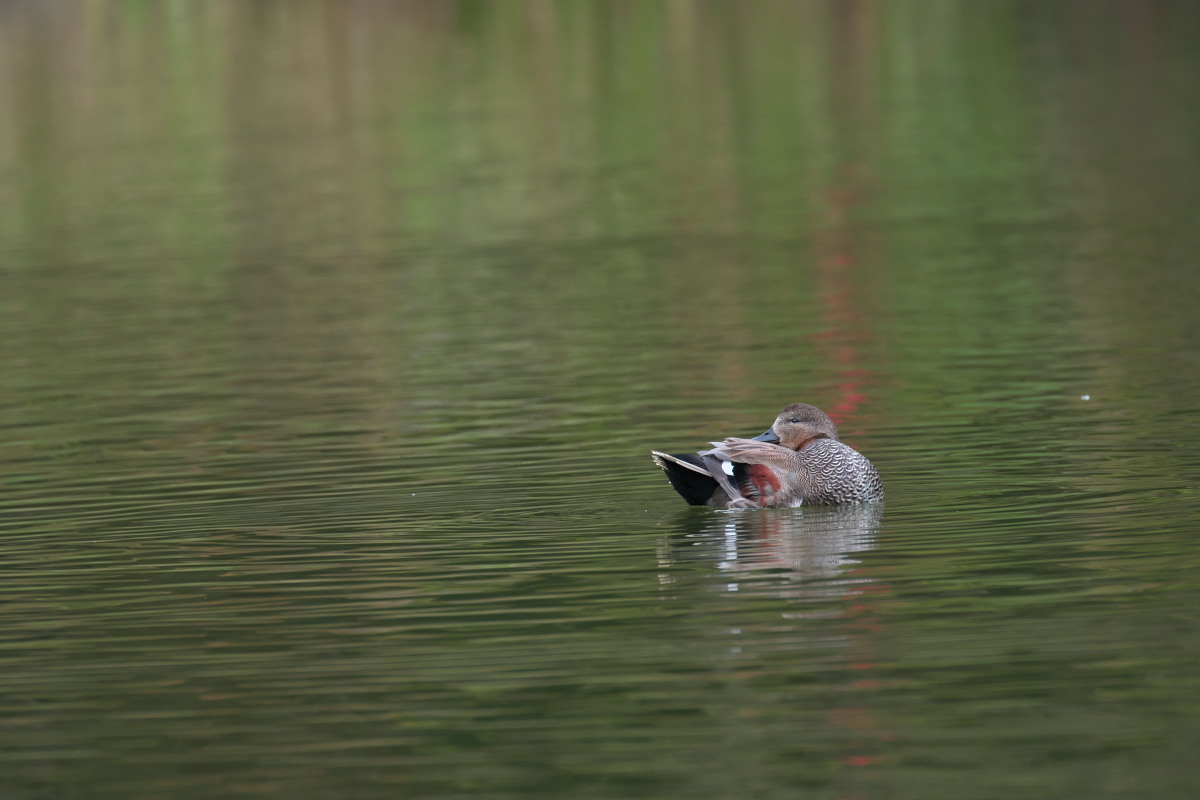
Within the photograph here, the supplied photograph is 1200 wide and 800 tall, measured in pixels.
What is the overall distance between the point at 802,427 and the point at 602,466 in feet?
5.33

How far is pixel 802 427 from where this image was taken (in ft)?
40.2

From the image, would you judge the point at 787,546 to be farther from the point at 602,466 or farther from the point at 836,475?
the point at 602,466

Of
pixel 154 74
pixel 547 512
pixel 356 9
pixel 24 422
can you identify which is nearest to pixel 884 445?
pixel 547 512

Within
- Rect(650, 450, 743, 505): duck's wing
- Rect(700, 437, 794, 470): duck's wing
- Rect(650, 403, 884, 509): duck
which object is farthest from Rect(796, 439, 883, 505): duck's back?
Rect(650, 450, 743, 505): duck's wing

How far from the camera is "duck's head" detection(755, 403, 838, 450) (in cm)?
1224

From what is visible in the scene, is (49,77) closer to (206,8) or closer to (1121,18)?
(206,8)

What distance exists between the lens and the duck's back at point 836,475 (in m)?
11.8

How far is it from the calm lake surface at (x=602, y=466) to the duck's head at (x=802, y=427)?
0.51 m

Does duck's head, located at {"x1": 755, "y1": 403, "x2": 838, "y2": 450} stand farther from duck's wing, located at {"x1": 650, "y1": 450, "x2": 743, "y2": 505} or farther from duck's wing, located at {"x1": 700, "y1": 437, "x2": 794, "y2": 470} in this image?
duck's wing, located at {"x1": 650, "y1": 450, "x2": 743, "y2": 505}

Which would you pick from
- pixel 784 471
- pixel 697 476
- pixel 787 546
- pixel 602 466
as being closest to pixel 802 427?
pixel 784 471

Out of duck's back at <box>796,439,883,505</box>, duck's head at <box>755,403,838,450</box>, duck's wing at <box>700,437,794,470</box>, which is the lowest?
duck's back at <box>796,439,883,505</box>

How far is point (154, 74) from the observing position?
5591 centimetres

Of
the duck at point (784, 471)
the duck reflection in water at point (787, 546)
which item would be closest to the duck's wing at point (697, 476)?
the duck at point (784, 471)

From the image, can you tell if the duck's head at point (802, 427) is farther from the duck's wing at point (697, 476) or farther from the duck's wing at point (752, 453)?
the duck's wing at point (697, 476)
